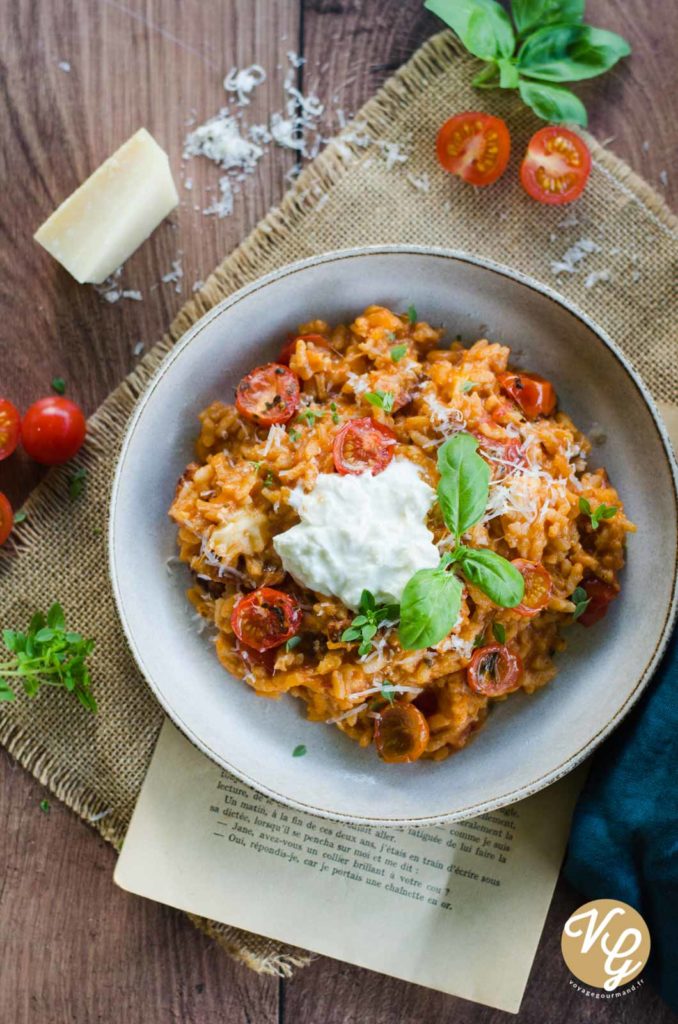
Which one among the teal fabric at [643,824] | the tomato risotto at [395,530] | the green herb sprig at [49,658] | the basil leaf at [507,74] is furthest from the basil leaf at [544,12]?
the green herb sprig at [49,658]

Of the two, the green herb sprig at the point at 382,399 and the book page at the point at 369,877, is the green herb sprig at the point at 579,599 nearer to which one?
the book page at the point at 369,877

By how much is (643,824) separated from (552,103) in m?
2.77

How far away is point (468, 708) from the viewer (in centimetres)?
310

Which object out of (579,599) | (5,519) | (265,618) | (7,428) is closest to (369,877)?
(265,618)

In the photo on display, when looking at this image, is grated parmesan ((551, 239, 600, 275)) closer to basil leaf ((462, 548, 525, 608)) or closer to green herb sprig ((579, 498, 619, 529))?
green herb sprig ((579, 498, 619, 529))

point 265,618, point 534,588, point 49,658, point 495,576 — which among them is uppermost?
point 495,576

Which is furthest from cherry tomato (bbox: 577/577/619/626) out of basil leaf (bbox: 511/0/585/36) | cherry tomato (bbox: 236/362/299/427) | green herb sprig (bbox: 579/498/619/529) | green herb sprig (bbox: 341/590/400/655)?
basil leaf (bbox: 511/0/585/36)

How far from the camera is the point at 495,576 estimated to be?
108 inches

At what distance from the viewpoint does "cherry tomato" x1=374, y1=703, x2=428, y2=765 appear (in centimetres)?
306

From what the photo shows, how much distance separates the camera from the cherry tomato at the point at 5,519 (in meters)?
3.52

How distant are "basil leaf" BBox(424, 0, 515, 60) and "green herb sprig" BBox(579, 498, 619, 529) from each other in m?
1.80

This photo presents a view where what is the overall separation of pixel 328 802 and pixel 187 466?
134 cm

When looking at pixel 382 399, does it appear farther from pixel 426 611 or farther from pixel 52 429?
pixel 52 429

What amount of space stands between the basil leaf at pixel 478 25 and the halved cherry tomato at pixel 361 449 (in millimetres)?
1620
